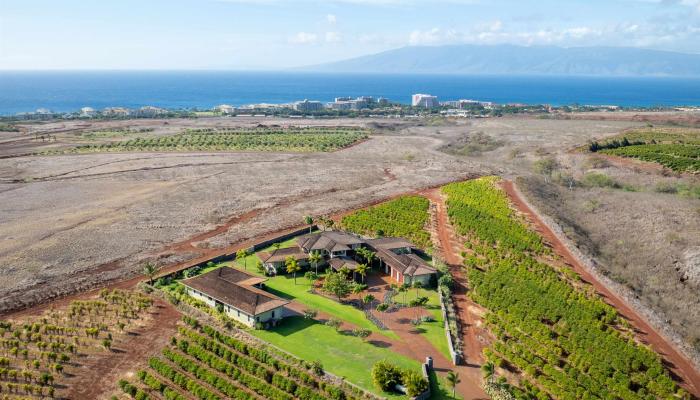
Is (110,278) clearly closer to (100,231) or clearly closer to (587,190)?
(100,231)

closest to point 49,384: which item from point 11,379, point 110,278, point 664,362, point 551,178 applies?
point 11,379

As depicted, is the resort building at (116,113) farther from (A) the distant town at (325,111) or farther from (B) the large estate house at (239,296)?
(B) the large estate house at (239,296)

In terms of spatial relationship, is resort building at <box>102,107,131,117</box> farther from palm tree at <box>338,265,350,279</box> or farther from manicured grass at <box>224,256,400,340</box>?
palm tree at <box>338,265,350,279</box>

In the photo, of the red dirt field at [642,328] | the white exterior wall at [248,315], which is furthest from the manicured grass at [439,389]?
the red dirt field at [642,328]

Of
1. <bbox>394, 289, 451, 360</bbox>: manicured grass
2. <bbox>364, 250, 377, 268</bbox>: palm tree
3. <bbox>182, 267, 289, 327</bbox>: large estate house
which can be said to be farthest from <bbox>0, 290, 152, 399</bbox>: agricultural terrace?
<bbox>394, 289, 451, 360</bbox>: manicured grass

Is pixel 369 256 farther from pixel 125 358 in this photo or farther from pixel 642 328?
pixel 642 328
